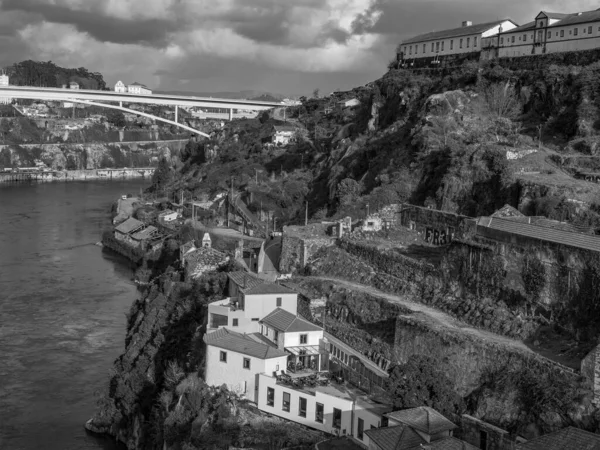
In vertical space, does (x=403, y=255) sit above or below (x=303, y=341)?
above

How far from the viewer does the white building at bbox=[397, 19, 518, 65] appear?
30203 millimetres

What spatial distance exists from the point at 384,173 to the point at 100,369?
10.2 meters

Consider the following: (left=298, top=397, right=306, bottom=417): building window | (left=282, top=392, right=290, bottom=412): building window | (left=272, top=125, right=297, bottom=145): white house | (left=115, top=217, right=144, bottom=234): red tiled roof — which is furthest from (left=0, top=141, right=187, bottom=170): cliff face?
(left=298, top=397, right=306, bottom=417): building window

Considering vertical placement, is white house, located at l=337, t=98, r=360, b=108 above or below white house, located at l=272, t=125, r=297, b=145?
above

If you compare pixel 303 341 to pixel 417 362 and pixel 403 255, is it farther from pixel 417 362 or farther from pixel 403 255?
pixel 403 255

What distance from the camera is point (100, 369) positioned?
20.1 meters

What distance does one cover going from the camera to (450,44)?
3194 centimetres

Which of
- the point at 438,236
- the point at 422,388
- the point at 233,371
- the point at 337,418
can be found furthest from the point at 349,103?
the point at 422,388

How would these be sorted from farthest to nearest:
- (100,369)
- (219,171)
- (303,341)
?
(219,171), (100,369), (303,341)

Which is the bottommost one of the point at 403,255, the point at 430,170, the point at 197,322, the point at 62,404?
the point at 62,404

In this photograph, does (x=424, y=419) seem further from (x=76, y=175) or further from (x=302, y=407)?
(x=76, y=175)

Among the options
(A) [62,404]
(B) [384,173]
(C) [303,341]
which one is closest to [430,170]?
(B) [384,173]

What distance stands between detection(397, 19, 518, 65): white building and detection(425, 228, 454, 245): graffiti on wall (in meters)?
13.1

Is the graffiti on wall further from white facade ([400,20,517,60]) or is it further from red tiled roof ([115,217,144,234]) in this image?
red tiled roof ([115,217,144,234])
